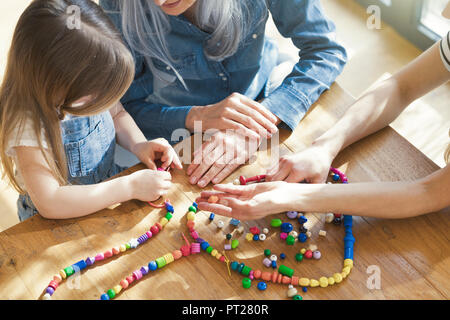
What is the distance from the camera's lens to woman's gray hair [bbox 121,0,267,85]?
142 centimetres

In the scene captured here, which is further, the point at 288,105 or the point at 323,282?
the point at 288,105

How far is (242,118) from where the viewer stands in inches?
54.9

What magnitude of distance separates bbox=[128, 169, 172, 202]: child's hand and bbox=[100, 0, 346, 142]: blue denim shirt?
0.94 ft

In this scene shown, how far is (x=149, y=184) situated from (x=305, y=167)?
1.30ft

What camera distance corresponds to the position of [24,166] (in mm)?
1255

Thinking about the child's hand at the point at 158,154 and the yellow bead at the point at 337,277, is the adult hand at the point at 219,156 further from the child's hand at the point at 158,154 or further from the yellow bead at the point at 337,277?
the yellow bead at the point at 337,277

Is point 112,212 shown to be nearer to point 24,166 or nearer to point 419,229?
point 24,166

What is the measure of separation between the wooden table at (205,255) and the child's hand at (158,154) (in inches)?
3.1

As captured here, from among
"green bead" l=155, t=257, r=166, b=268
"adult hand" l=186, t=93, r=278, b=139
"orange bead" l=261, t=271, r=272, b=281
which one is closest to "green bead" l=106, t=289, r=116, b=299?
"green bead" l=155, t=257, r=166, b=268

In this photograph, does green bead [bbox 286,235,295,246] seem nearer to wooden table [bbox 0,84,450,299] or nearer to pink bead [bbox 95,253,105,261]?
wooden table [bbox 0,84,450,299]

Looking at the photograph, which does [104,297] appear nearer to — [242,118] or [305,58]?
[242,118]

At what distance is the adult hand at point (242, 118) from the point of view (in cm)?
138

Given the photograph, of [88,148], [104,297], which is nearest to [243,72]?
[88,148]
